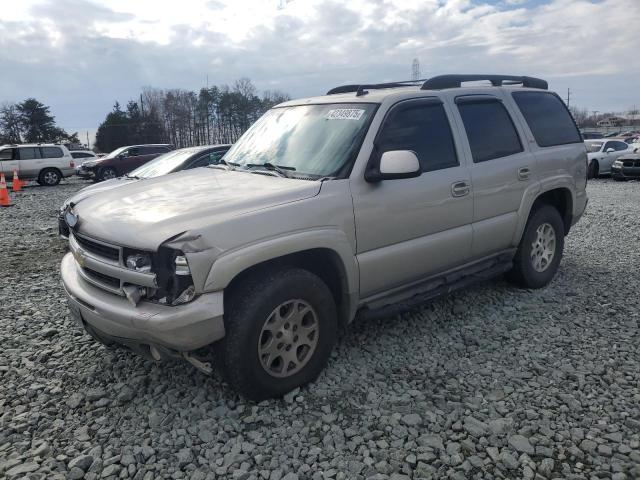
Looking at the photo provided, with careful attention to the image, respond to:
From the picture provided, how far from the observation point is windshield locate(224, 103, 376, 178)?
143 inches

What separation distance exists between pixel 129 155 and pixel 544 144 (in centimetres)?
2114

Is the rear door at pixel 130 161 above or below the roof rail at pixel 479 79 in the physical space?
below

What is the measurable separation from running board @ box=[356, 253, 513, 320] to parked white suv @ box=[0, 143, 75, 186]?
21.6 meters

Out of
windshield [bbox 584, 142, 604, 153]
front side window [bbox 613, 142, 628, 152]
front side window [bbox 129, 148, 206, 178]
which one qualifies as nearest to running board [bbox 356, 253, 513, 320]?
front side window [bbox 129, 148, 206, 178]

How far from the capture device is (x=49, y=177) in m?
21.7

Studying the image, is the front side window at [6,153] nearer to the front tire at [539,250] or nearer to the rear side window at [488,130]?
the rear side window at [488,130]

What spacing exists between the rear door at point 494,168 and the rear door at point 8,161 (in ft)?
70.7

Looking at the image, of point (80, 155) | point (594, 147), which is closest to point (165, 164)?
point (594, 147)

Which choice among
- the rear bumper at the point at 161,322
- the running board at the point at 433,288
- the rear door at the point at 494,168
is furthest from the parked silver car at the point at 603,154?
the rear bumper at the point at 161,322

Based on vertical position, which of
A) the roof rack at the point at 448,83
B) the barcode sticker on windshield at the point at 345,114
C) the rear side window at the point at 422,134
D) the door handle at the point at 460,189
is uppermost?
the roof rack at the point at 448,83

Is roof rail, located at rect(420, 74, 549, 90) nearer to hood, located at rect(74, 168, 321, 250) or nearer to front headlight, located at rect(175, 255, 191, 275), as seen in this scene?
hood, located at rect(74, 168, 321, 250)

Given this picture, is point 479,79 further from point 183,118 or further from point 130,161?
point 183,118

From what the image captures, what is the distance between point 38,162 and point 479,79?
21270 mm

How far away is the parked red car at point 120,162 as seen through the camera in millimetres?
22266
